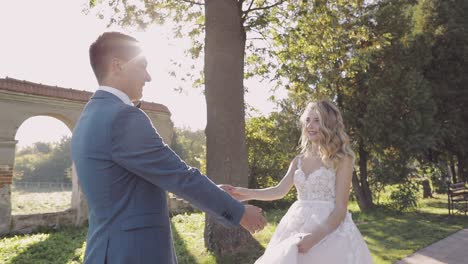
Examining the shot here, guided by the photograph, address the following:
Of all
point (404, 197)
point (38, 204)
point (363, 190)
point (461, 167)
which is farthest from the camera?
point (38, 204)

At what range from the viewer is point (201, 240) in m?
9.38

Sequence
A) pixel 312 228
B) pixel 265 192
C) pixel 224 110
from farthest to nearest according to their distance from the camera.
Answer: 1. pixel 224 110
2. pixel 265 192
3. pixel 312 228

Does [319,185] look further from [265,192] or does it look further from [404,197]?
[404,197]

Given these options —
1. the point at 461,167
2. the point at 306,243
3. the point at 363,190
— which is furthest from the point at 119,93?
the point at 461,167

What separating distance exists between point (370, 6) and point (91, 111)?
16.4 metres

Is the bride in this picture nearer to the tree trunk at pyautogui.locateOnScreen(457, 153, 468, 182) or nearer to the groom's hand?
the groom's hand

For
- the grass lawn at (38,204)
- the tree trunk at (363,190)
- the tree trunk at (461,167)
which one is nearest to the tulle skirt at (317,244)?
the grass lawn at (38,204)

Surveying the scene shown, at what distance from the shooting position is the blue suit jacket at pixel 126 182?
80.1 inches

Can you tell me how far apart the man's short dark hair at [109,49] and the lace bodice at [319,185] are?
8.40 ft

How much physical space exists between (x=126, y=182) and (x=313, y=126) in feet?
8.72

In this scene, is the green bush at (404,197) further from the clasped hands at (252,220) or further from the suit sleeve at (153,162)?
the suit sleeve at (153,162)

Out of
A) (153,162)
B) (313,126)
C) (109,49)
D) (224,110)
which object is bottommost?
(153,162)

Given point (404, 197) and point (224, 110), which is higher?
point (224, 110)

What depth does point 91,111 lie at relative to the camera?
7.17 ft
